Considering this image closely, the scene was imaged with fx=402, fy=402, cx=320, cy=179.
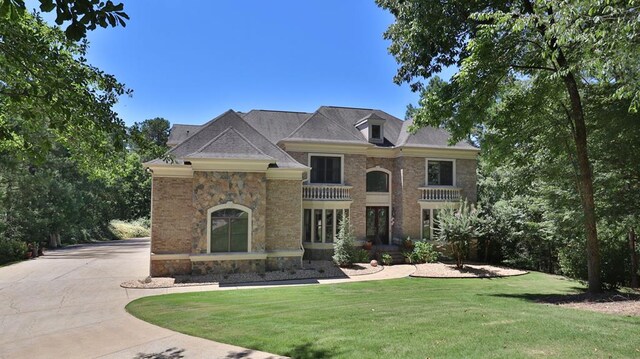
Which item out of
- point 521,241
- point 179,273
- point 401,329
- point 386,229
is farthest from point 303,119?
point 401,329

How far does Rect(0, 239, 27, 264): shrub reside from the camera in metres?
21.9

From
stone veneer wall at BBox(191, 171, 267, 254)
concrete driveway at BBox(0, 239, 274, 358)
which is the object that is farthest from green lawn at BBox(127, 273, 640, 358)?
stone veneer wall at BBox(191, 171, 267, 254)

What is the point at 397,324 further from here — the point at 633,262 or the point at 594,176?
the point at 633,262

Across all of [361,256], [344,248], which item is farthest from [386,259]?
[344,248]

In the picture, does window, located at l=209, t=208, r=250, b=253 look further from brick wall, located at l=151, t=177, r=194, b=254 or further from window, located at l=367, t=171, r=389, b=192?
window, located at l=367, t=171, r=389, b=192

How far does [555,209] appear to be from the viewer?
14547mm

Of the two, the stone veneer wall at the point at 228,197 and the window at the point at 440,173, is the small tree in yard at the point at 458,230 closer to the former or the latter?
the window at the point at 440,173

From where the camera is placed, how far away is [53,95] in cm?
611

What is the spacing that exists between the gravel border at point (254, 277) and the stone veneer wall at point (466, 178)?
7.86 metres

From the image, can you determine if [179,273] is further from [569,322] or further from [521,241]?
[521,241]

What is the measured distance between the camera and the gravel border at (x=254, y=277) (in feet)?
50.3

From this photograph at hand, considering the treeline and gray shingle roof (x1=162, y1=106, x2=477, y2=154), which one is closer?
the treeline

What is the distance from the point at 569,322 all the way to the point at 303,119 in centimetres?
2010

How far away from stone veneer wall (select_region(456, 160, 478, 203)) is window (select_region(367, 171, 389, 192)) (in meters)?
4.18
